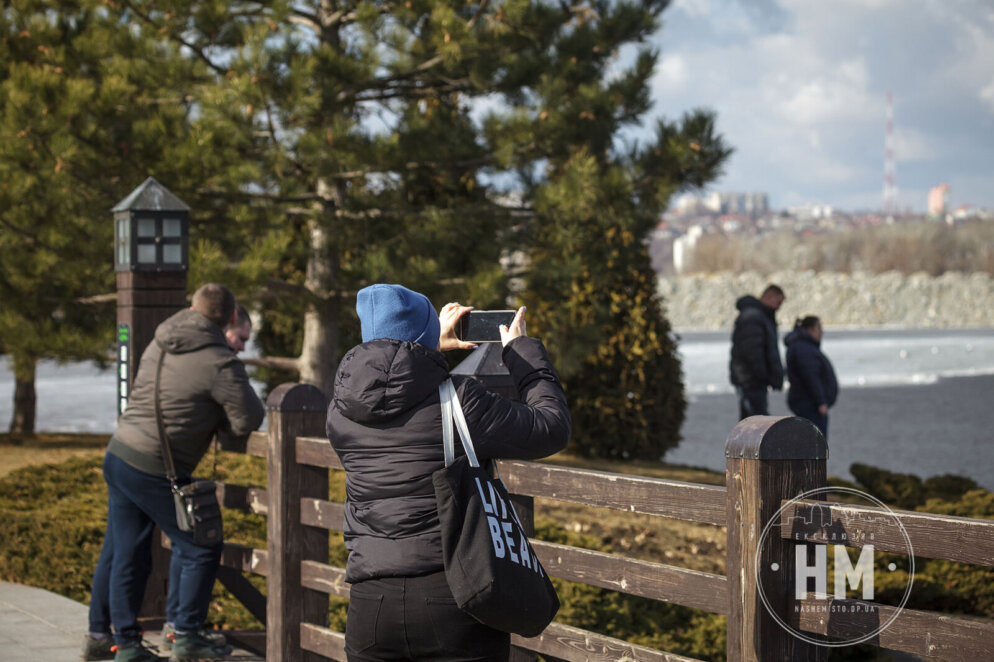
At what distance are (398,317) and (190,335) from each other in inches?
82.0

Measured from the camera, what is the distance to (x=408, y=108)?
11125mm

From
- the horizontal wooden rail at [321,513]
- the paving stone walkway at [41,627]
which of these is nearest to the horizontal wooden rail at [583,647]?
the horizontal wooden rail at [321,513]

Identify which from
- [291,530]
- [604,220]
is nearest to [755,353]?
[604,220]

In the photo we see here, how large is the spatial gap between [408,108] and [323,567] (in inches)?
285

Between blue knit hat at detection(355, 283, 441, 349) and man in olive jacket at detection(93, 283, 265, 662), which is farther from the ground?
blue knit hat at detection(355, 283, 441, 349)

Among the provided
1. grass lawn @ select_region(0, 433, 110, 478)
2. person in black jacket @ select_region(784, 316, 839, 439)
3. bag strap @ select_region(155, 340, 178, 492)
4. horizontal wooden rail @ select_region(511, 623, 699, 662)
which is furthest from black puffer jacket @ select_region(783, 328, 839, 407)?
grass lawn @ select_region(0, 433, 110, 478)

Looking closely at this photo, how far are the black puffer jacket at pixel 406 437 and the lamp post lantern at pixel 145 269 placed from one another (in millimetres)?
3184

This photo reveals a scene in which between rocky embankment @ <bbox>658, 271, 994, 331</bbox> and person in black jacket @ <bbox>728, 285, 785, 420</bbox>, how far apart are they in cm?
6666

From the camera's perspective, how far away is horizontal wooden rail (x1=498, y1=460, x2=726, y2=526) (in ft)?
10.1

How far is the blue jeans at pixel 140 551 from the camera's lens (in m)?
4.79

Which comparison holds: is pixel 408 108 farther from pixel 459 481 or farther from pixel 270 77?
pixel 459 481

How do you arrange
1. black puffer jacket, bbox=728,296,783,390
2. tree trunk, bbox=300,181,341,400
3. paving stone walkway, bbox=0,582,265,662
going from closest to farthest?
paving stone walkway, bbox=0,582,265,662, black puffer jacket, bbox=728,296,783,390, tree trunk, bbox=300,181,341,400

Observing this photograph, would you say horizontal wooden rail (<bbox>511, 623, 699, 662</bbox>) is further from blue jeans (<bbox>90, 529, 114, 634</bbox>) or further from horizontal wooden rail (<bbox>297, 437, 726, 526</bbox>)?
blue jeans (<bbox>90, 529, 114, 634</bbox>)

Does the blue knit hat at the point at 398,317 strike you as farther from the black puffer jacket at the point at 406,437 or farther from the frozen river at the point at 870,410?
the frozen river at the point at 870,410
